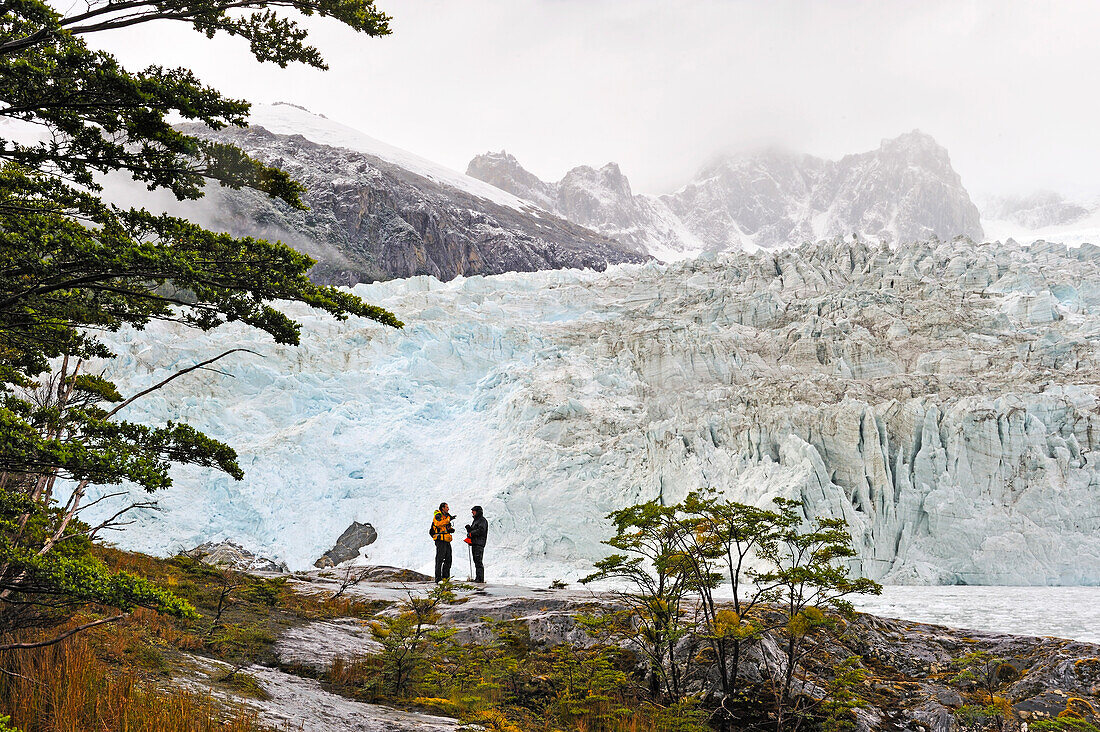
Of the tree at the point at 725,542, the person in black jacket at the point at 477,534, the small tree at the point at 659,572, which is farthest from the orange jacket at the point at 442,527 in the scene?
the tree at the point at 725,542

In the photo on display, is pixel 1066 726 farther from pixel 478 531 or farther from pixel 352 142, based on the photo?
pixel 352 142

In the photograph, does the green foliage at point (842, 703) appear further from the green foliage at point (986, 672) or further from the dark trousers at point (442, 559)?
the dark trousers at point (442, 559)

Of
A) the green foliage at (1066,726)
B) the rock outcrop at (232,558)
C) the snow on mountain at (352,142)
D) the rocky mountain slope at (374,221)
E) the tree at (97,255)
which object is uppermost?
the snow on mountain at (352,142)

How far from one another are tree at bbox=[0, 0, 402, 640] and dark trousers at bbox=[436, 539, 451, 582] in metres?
6.56

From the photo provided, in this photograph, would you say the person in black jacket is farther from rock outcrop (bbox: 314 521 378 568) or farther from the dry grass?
rock outcrop (bbox: 314 521 378 568)

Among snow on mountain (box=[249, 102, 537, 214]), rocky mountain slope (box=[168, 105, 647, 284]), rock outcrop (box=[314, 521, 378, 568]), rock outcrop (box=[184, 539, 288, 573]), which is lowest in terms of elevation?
rock outcrop (box=[314, 521, 378, 568])

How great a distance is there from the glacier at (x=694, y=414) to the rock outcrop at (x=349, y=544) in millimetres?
325

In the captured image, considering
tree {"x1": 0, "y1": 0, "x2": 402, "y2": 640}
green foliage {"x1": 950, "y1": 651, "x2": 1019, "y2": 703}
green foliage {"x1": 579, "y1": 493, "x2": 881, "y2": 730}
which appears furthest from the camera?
green foliage {"x1": 950, "y1": 651, "x2": 1019, "y2": 703}

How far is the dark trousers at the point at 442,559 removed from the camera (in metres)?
10.0

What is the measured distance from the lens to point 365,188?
57125 millimetres

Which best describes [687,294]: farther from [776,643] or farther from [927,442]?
[776,643]

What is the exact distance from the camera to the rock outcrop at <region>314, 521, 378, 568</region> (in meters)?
18.2

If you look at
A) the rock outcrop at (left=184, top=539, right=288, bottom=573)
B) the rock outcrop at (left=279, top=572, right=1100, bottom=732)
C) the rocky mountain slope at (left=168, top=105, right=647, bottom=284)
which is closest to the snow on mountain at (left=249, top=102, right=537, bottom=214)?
the rocky mountain slope at (left=168, top=105, right=647, bottom=284)

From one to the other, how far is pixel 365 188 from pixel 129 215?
57.7 m
